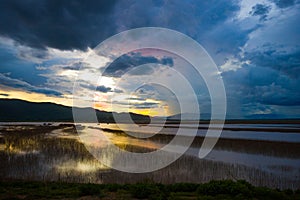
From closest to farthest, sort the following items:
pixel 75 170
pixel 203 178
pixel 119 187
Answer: pixel 119 187
pixel 203 178
pixel 75 170

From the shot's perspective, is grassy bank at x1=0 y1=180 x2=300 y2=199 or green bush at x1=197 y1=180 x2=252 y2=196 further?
green bush at x1=197 y1=180 x2=252 y2=196

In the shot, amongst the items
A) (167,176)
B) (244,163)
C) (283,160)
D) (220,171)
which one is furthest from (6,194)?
(283,160)

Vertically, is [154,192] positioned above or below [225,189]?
below

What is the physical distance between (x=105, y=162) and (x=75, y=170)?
323cm

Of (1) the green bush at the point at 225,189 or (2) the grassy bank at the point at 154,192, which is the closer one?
(2) the grassy bank at the point at 154,192

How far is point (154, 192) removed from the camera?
10523 millimetres

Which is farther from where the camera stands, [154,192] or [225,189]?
[225,189]

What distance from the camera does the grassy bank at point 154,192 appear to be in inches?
398

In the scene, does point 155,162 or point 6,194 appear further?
point 155,162

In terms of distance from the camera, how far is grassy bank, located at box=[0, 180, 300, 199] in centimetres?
1012

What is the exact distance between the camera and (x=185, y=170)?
57.1 ft

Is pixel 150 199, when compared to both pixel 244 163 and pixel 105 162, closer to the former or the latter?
pixel 105 162

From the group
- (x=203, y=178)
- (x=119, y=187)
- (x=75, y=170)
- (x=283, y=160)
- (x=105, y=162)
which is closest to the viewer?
(x=119, y=187)

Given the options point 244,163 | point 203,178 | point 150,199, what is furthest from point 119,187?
point 244,163
